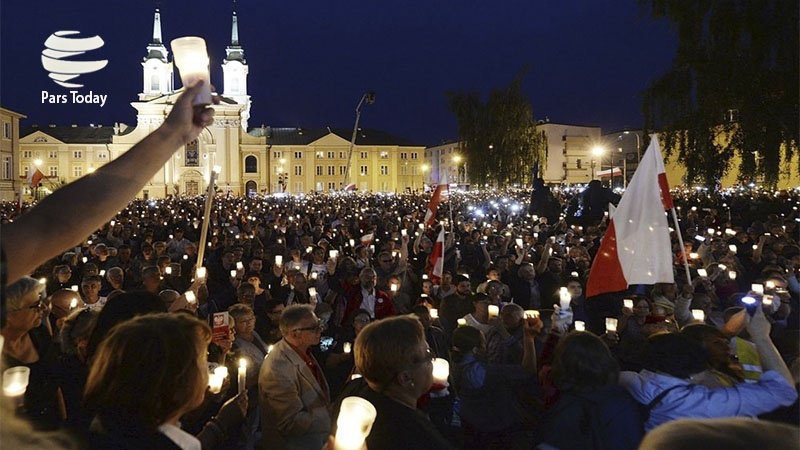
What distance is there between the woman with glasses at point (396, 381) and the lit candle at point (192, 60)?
145 centimetres

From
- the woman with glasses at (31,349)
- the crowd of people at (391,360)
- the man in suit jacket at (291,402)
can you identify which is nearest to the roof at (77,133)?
the crowd of people at (391,360)

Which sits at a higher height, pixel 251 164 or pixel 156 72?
pixel 156 72

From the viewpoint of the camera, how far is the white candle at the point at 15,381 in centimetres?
258

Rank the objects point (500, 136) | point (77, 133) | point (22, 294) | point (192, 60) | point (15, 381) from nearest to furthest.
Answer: point (192, 60)
point (15, 381)
point (22, 294)
point (500, 136)
point (77, 133)

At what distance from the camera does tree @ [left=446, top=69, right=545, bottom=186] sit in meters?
39.5

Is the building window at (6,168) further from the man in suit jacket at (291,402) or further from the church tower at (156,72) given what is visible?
the man in suit jacket at (291,402)

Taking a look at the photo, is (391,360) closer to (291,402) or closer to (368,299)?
(291,402)

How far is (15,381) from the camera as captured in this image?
266 cm

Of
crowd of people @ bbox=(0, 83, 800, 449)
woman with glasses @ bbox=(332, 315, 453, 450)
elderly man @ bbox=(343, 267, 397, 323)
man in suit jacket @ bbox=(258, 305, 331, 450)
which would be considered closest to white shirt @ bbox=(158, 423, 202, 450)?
crowd of people @ bbox=(0, 83, 800, 449)

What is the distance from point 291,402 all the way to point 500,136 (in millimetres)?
37508

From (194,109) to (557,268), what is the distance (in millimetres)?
8229

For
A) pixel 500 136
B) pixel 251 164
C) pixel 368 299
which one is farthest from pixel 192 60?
pixel 251 164

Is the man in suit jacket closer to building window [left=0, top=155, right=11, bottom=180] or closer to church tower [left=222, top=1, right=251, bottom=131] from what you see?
building window [left=0, top=155, right=11, bottom=180]

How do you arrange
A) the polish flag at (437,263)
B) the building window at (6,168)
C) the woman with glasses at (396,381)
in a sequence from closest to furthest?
the woman with glasses at (396,381), the polish flag at (437,263), the building window at (6,168)
